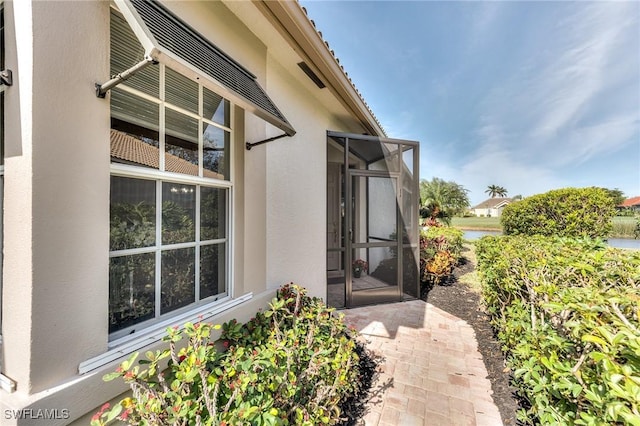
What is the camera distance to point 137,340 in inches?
80.4

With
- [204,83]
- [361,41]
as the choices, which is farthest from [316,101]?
[361,41]

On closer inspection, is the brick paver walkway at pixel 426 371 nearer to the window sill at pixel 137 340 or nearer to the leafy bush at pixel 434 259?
the window sill at pixel 137 340

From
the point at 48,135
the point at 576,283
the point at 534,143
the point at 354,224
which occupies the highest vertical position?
the point at 534,143

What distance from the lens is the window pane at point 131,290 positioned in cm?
205

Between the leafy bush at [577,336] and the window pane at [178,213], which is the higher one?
the window pane at [178,213]

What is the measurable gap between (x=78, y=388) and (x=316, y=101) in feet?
17.9

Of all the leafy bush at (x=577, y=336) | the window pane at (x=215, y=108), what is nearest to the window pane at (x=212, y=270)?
the window pane at (x=215, y=108)

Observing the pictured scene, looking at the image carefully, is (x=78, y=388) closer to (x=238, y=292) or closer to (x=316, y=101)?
(x=238, y=292)

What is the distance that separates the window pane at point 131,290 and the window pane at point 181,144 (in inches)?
37.2

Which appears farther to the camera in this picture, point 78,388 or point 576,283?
point 576,283

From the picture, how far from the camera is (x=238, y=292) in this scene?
10.3 feet

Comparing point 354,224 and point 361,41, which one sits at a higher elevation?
point 361,41

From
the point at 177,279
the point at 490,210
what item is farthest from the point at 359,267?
the point at 490,210

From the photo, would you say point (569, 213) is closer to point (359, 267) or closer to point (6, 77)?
point (359, 267)
